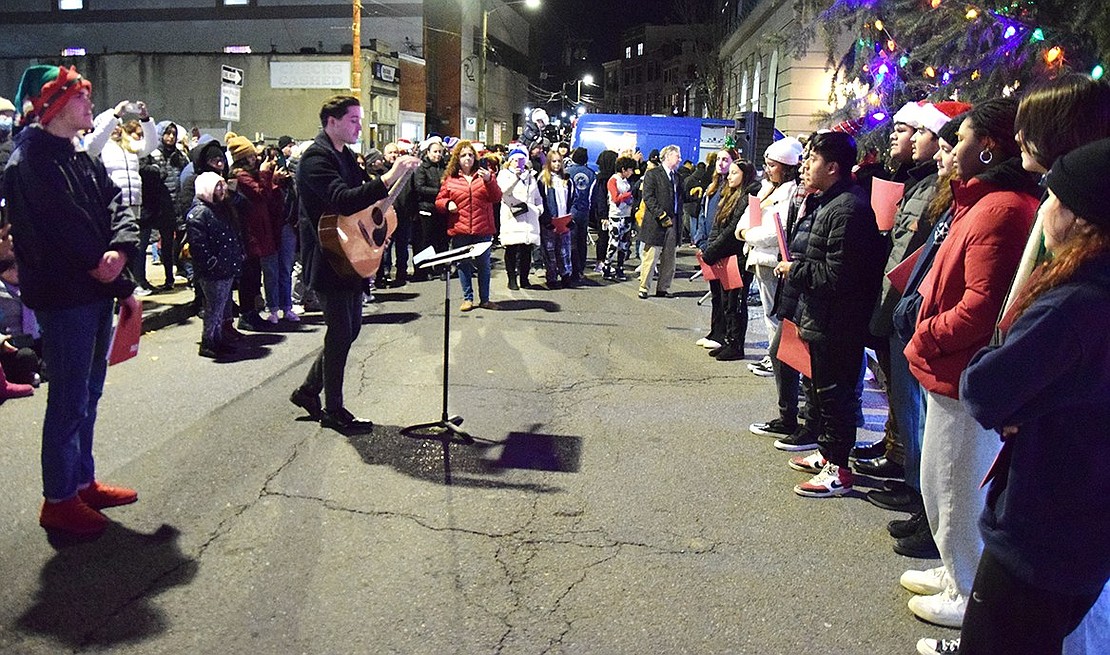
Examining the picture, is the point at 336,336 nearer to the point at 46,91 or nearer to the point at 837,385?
the point at 46,91

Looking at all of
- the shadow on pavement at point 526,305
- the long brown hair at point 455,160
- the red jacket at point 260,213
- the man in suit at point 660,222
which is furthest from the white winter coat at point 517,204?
the red jacket at point 260,213

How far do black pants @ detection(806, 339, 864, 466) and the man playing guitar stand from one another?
2.61 metres

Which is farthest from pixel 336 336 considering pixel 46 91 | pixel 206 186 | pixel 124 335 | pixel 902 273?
pixel 902 273

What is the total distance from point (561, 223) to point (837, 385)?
864 centimetres

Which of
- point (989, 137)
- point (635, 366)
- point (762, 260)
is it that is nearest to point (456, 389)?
point (635, 366)

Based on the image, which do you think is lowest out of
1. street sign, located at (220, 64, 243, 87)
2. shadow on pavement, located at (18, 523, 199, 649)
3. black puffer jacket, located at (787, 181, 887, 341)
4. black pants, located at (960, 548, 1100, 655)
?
shadow on pavement, located at (18, 523, 199, 649)

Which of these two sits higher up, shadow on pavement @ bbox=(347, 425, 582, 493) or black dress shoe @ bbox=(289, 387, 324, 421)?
black dress shoe @ bbox=(289, 387, 324, 421)

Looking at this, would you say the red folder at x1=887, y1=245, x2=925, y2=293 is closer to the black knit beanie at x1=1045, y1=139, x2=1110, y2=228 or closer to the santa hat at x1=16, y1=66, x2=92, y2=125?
the black knit beanie at x1=1045, y1=139, x2=1110, y2=228

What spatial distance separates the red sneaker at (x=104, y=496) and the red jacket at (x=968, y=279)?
387cm

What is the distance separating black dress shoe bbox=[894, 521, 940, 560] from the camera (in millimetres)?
4285

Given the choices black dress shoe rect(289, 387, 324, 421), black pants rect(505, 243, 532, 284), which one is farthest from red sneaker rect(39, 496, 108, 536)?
black pants rect(505, 243, 532, 284)

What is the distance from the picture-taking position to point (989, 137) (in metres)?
3.56

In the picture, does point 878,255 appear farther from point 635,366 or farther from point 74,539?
point 74,539

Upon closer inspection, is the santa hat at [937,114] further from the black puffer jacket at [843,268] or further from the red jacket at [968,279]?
the red jacket at [968,279]
